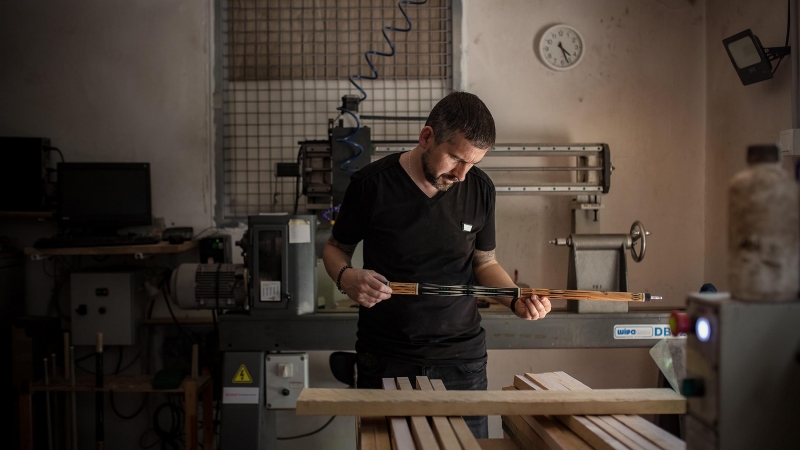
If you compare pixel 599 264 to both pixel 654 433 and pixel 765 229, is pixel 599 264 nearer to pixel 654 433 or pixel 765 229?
pixel 654 433

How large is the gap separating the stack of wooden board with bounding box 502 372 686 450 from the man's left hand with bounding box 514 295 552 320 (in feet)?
1.20

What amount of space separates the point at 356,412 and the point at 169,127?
8.34ft

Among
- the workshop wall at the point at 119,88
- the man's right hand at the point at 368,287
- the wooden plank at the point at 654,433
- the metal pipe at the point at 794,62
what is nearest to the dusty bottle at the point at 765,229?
the wooden plank at the point at 654,433

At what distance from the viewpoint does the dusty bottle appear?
667 millimetres

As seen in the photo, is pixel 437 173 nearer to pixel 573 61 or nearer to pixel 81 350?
pixel 573 61

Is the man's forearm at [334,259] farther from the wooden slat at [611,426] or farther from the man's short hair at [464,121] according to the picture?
the wooden slat at [611,426]

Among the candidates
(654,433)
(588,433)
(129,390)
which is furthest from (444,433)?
(129,390)

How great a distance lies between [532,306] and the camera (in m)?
1.58

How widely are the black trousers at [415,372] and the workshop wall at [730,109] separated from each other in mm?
1443

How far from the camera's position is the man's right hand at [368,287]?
1.49m

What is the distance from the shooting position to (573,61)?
3.15m

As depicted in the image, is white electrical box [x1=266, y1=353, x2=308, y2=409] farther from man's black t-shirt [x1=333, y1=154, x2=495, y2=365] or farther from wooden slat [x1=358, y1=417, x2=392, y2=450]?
wooden slat [x1=358, y1=417, x2=392, y2=450]

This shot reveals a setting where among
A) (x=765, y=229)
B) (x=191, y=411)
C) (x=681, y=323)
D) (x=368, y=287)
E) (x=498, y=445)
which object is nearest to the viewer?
(x=765, y=229)

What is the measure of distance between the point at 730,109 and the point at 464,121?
205 cm
